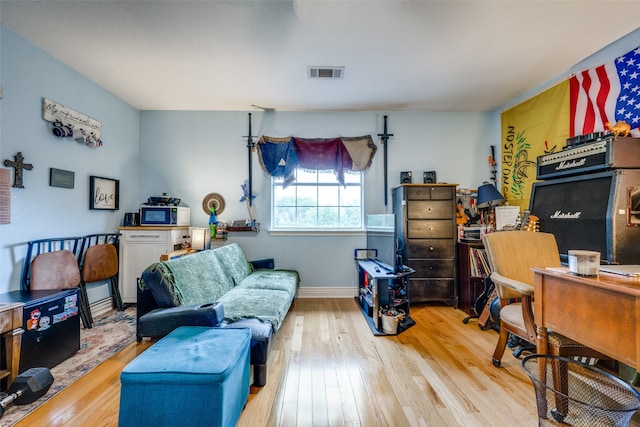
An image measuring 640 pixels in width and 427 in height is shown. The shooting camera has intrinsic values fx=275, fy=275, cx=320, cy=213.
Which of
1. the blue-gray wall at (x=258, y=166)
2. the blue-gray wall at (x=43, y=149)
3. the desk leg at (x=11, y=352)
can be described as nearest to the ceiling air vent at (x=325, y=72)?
the blue-gray wall at (x=258, y=166)

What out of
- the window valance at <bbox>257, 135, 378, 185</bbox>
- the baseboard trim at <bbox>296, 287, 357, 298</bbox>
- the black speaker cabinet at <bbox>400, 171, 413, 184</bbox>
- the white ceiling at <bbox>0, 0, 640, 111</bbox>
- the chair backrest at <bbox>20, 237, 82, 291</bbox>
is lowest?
the baseboard trim at <bbox>296, 287, 357, 298</bbox>

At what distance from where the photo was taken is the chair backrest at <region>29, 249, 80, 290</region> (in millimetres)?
2375

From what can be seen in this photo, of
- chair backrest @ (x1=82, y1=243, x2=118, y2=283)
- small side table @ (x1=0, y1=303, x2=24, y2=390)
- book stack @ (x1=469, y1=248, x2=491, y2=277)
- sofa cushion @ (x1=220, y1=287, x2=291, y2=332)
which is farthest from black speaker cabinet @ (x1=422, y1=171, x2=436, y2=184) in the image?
small side table @ (x1=0, y1=303, x2=24, y2=390)

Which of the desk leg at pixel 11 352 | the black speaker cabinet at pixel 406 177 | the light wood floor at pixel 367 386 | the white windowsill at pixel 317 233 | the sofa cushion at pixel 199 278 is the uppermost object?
the black speaker cabinet at pixel 406 177

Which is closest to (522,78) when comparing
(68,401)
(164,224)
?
(164,224)

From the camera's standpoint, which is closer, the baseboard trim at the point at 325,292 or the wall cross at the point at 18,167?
the wall cross at the point at 18,167

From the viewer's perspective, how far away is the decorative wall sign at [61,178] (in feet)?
8.66

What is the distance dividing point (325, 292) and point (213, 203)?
2.03m

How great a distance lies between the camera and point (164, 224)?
3453 mm

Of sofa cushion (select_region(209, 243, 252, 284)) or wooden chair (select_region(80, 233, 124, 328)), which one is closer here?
wooden chair (select_region(80, 233, 124, 328))

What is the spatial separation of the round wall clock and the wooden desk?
11.7 ft

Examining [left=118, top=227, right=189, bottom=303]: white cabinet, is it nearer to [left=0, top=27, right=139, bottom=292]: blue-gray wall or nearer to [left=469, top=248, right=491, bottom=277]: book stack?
[left=0, top=27, right=139, bottom=292]: blue-gray wall

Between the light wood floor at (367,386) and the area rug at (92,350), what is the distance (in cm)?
7

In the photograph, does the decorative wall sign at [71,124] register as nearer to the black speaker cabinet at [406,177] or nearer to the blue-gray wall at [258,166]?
the blue-gray wall at [258,166]
